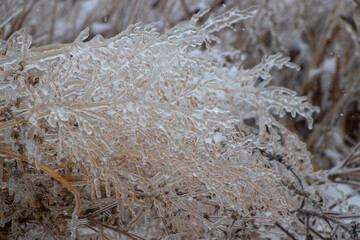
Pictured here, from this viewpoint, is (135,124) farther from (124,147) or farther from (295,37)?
(295,37)

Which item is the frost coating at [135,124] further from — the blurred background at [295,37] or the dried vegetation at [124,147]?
the blurred background at [295,37]

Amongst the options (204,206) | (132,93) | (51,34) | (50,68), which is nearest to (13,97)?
(50,68)

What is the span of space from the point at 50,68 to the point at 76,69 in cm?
5

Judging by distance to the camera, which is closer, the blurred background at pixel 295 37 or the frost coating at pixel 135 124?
the frost coating at pixel 135 124

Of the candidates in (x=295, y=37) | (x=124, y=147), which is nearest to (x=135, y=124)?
(x=124, y=147)

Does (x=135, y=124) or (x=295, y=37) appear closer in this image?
(x=135, y=124)

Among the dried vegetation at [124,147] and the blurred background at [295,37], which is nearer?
the dried vegetation at [124,147]

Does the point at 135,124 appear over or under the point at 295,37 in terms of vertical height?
over

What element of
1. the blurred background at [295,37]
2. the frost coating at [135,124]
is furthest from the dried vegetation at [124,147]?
the blurred background at [295,37]

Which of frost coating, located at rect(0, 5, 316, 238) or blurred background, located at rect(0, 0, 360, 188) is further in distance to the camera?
blurred background, located at rect(0, 0, 360, 188)

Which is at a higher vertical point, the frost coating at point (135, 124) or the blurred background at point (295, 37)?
the frost coating at point (135, 124)

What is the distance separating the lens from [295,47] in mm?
2176

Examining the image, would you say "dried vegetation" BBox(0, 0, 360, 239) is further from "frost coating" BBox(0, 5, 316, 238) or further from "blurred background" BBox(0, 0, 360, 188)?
"blurred background" BBox(0, 0, 360, 188)

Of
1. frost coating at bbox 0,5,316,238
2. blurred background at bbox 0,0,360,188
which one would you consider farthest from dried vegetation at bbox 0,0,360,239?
blurred background at bbox 0,0,360,188
